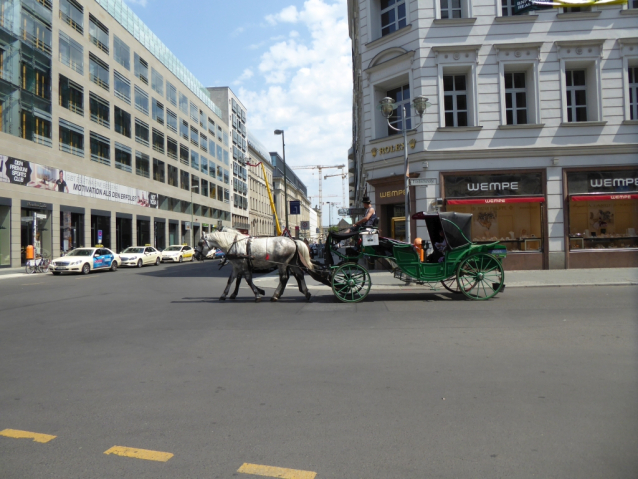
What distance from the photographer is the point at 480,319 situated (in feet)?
27.3

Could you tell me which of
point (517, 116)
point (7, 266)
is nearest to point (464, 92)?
point (517, 116)

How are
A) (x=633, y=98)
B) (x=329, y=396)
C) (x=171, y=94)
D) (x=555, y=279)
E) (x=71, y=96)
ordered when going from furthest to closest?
(x=171, y=94) < (x=71, y=96) < (x=633, y=98) < (x=555, y=279) < (x=329, y=396)

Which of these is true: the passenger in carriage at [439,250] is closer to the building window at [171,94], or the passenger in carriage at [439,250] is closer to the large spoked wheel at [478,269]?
the large spoked wheel at [478,269]

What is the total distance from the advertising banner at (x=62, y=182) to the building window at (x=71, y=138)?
185 cm

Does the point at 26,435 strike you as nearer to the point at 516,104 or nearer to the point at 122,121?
the point at 516,104

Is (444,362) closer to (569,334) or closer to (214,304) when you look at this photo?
(569,334)

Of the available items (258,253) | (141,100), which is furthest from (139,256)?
(258,253)

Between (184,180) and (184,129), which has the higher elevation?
(184,129)

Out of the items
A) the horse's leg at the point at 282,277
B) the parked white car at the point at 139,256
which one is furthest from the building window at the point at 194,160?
the horse's leg at the point at 282,277

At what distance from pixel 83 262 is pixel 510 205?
843 inches

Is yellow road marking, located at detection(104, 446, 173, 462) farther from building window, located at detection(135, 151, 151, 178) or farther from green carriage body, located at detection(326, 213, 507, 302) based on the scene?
building window, located at detection(135, 151, 151, 178)

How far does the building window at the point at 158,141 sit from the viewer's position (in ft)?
169

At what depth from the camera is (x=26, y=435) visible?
11.9ft

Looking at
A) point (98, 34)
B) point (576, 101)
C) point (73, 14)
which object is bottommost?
point (576, 101)
